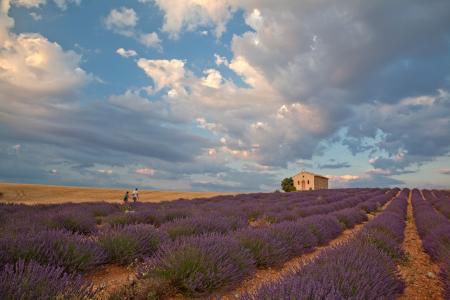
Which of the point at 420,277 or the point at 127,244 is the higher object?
the point at 127,244

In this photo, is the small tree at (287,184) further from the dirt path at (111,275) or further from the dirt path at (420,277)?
the dirt path at (111,275)

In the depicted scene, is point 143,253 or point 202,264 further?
point 143,253

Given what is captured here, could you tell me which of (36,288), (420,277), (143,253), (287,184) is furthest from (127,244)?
(287,184)

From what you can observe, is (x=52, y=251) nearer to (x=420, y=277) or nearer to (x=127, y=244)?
(x=127, y=244)

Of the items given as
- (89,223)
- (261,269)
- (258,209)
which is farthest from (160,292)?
(258,209)

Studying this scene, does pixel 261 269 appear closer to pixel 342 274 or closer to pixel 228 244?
pixel 228 244

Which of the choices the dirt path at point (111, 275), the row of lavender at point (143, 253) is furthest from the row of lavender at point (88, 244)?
the dirt path at point (111, 275)

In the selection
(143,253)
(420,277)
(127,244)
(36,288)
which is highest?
(36,288)

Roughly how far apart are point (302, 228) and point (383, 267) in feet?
9.77

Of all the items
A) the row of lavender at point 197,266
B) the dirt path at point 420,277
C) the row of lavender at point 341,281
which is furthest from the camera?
the dirt path at point 420,277

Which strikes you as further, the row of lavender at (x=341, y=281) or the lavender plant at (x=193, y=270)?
the lavender plant at (x=193, y=270)

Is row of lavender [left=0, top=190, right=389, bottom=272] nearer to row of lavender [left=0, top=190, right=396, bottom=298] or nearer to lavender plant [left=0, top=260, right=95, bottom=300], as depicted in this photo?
row of lavender [left=0, top=190, right=396, bottom=298]

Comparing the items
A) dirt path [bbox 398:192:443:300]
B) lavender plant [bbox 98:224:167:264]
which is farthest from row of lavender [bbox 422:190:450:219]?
lavender plant [bbox 98:224:167:264]

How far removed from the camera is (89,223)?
7371 millimetres
